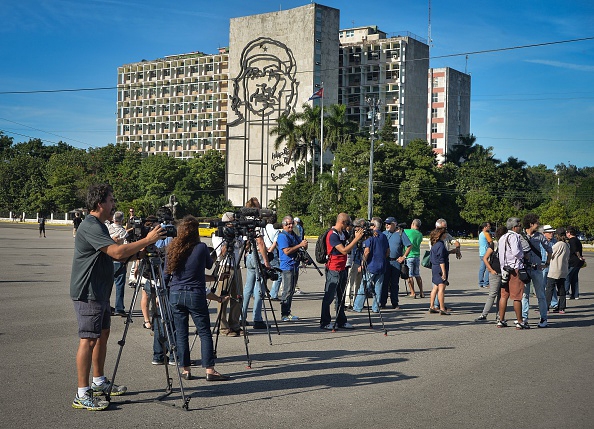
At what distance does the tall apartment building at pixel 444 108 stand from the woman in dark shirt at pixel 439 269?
11912 centimetres

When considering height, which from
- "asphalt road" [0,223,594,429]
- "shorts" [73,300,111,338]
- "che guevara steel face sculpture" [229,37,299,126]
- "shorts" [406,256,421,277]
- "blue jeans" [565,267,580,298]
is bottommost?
"asphalt road" [0,223,594,429]

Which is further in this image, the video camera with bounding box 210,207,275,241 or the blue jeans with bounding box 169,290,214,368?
the video camera with bounding box 210,207,275,241

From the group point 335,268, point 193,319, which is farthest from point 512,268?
point 193,319

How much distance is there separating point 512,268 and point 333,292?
3406mm

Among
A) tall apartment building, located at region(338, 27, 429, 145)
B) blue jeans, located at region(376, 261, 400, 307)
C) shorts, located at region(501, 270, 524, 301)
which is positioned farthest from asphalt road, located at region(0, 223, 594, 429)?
tall apartment building, located at region(338, 27, 429, 145)

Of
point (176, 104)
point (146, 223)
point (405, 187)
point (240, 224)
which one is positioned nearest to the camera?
point (146, 223)

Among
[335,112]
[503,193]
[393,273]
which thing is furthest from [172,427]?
[503,193]

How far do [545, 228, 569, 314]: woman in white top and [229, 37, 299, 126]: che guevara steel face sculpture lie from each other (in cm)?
7962

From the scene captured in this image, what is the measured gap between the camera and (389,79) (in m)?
113

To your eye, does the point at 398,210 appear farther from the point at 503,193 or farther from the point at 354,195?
the point at 503,193

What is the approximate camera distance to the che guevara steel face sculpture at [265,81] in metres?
94.8

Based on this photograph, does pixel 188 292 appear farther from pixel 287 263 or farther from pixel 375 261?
pixel 375 261

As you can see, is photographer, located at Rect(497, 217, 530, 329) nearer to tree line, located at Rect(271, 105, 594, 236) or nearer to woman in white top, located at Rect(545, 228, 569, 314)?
woman in white top, located at Rect(545, 228, 569, 314)

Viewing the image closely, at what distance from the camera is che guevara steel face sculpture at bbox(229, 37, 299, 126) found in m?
94.8
